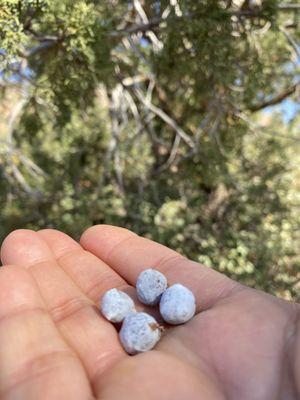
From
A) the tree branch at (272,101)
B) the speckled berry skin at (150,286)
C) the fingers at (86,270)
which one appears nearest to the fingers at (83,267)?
the fingers at (86,270)

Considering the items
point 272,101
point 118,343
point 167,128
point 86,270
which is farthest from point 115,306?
point 272,101

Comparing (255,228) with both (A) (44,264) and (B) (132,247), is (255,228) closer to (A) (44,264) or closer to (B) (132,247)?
(B) (132,247)

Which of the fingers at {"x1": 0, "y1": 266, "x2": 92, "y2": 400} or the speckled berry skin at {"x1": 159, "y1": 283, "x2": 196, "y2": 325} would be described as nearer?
the fingers at {"x1": 0, "y1": 266, "x2": 92, "y2": 400}

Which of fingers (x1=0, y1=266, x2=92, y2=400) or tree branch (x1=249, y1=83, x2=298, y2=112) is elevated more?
tree branch (x1=249, y1=83, x2=298, y2=112)

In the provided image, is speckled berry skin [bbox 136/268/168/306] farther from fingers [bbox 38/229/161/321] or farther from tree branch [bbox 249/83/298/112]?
tree branch [bbox 249/83/298/112]

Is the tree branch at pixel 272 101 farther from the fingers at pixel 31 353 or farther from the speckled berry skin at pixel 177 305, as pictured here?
the fingers at pixel 31 353

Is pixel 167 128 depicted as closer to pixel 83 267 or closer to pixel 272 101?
pixel 272 101

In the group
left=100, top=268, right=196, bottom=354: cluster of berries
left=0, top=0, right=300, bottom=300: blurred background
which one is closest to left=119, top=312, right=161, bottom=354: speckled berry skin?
left=100, top=268, right=196, bottom=354: cluster of berries
